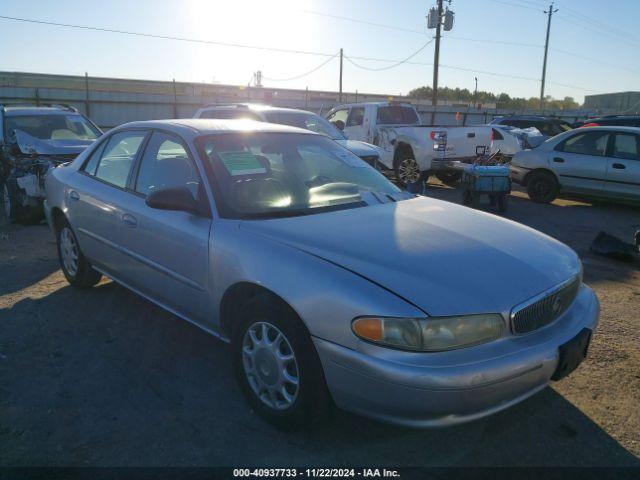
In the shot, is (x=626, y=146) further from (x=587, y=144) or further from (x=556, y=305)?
(x=556, y=305)

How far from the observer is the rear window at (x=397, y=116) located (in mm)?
12180

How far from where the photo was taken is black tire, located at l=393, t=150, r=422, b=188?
11.1 meters

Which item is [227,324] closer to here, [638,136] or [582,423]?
[582,423]

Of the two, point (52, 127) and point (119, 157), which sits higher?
point (52, 127)

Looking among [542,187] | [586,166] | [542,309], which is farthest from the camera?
[542,187]

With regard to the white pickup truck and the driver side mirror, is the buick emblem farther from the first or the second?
the white pickup truck

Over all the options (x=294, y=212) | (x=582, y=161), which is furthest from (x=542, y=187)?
(x=294, y=212)

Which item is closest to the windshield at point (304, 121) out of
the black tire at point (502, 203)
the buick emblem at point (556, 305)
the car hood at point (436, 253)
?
the black tire at point (502, 203)

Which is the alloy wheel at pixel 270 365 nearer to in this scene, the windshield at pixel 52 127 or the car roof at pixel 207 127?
the car roof at pixel 207 127

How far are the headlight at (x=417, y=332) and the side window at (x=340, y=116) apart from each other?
34.7ft

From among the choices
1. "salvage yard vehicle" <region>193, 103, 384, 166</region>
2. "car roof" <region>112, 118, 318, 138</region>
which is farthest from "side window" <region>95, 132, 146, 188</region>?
"salvage yard vehicle" <region>193, 103, 384, 166</region>

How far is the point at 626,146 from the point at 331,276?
8.69 metres

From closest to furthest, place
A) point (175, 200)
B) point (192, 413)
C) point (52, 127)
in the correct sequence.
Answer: point (192, 413)
point (175, 200)
point (52, 127)

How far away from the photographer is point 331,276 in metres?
2.43
